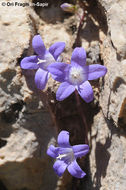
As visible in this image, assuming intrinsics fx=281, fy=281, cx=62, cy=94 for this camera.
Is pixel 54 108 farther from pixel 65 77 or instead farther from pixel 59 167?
pixel 59 167

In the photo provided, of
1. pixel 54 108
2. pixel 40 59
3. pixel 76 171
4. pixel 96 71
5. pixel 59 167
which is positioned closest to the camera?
pixel 96 71

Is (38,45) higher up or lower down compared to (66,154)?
higher up

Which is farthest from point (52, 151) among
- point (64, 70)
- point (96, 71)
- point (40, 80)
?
point (96, 71)

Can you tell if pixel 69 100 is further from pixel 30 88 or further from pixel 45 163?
pixel 45 163

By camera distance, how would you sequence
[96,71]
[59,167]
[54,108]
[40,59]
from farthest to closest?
[54,108] < [40,59] < [59,167] < [96,71]

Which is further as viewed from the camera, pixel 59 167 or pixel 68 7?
pixel 68 7

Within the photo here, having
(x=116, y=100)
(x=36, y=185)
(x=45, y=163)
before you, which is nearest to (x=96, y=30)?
(x=116, y=100)

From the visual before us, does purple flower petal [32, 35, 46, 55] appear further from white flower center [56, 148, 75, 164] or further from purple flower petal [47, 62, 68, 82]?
white flower center [56, 148, 75, 164]
